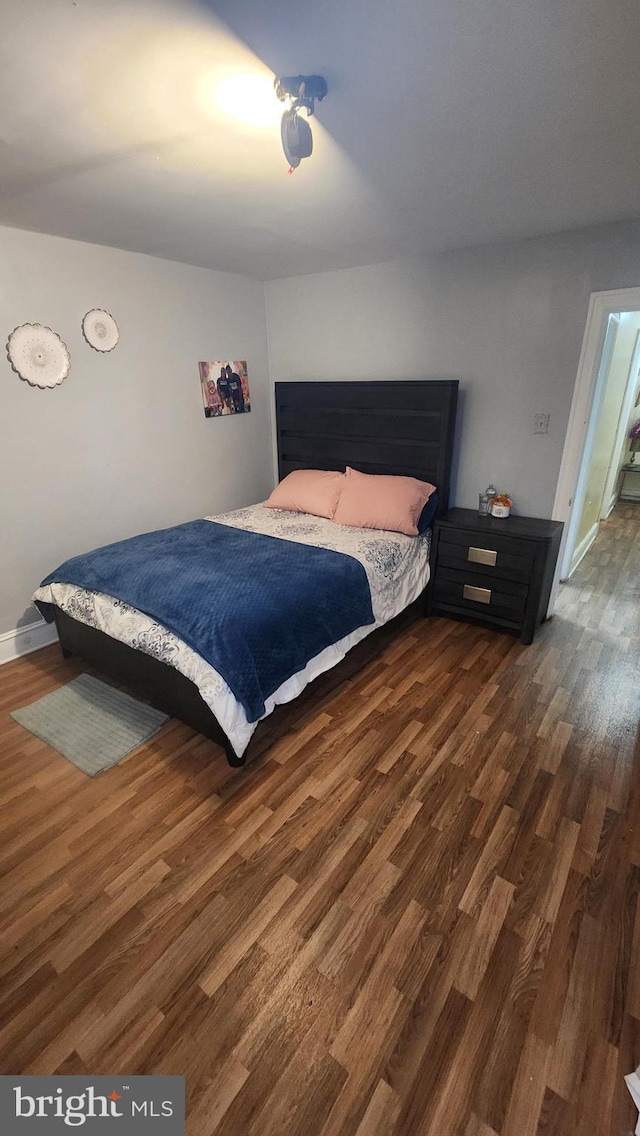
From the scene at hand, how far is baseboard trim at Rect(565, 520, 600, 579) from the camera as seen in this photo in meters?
3.96

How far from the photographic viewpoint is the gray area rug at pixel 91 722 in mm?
2043

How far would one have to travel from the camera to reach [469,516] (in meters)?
3.07

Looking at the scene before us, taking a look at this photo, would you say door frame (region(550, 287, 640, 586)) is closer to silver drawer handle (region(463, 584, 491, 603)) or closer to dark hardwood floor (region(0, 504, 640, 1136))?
silver drawer handle (region(463, 584, 491, 603))

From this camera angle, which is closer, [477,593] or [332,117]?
[332,117]

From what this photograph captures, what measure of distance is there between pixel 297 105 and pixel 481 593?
2448 mm

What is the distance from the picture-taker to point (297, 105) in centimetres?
134

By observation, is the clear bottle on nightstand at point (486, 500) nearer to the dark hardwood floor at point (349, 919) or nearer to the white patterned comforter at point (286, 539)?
the white patterned comforter at point (286, 539)

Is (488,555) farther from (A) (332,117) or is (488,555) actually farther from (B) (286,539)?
(A) (332,117)

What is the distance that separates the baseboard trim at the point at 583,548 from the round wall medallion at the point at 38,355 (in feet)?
12.8

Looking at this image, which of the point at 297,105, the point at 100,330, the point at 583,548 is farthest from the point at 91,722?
the point at 583,548

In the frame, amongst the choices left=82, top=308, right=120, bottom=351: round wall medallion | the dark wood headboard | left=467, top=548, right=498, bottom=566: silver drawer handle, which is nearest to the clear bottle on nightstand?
the dark wood headboard

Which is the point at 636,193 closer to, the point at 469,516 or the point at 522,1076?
the point at 469,516

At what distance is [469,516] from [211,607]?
191cm

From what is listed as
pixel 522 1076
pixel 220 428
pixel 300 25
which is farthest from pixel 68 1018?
pixel 220 428
